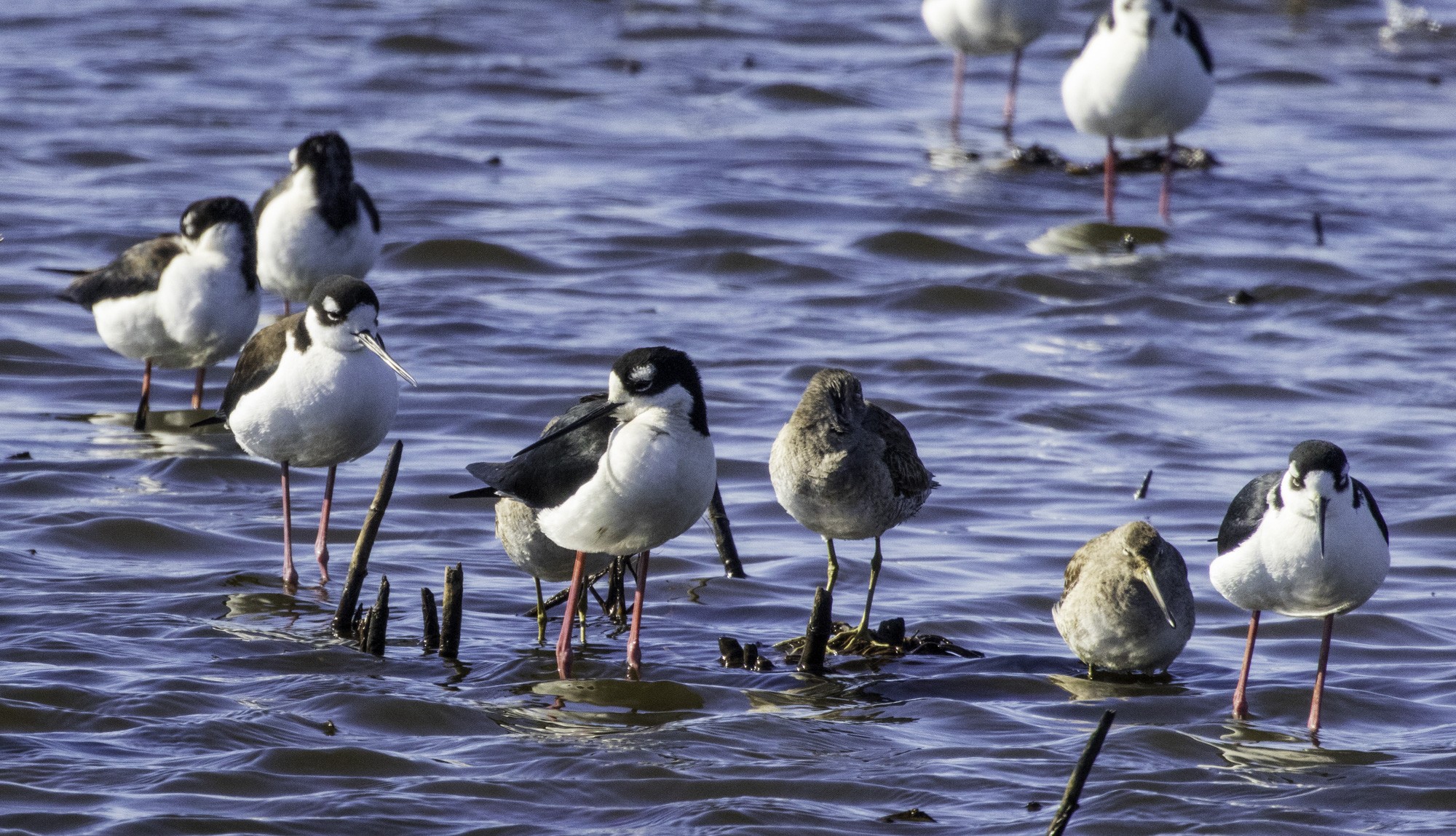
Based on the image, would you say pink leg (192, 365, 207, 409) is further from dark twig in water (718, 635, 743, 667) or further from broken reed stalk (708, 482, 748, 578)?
dark twig in water (718, 635, 743, 667)

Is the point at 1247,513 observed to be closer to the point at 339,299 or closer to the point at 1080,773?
the point at 1080,773

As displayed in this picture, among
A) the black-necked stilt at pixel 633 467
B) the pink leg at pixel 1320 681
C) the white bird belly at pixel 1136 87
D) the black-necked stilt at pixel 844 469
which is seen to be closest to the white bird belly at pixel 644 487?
the black-necked stilt at pixel 633 467

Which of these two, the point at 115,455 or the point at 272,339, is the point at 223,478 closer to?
the point at 115,455

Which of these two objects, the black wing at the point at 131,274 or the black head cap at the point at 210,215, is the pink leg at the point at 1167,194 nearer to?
the black head cap at the point at 210,215

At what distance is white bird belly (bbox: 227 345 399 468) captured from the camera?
25.9 feet

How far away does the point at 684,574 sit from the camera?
847 cm

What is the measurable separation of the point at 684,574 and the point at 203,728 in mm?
2611

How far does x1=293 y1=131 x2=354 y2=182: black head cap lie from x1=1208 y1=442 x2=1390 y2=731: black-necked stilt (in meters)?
6.79

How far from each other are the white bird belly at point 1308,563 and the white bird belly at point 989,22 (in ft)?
40.7

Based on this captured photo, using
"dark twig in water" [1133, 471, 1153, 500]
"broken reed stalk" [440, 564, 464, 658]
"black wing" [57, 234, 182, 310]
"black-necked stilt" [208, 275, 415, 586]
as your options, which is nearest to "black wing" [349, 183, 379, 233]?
"black wing" [57, 234, 182, 310]

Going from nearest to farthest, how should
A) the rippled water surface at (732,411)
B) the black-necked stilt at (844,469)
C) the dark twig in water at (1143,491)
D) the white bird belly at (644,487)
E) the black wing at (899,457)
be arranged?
the rippled water surface at (732,411)
the white bird belly at (644,487)
the black-necked stilt at (844,469)
the black wing at (899,457)
the dark twig in water at (1143,491)

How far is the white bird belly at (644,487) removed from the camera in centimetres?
648

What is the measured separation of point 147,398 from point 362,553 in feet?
12.2

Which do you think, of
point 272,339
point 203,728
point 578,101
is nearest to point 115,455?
point 272,339
